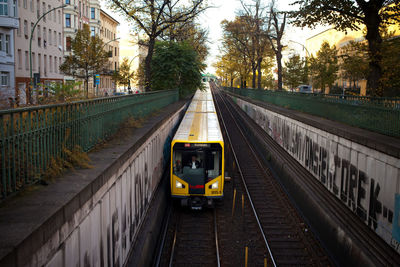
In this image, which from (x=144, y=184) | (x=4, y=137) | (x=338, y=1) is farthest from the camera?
(x=338, y=1)

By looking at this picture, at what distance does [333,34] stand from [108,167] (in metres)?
68.5

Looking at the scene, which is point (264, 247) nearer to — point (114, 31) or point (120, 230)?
point (120, 230)

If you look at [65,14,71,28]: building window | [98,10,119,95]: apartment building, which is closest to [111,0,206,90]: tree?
[65,14,71,28]: building window

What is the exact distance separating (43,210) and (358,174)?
958cm

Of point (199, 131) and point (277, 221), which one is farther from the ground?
point (199, 131)

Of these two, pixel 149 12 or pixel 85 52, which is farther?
pixel 85 52

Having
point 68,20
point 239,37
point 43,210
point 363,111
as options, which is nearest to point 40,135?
point 43,210

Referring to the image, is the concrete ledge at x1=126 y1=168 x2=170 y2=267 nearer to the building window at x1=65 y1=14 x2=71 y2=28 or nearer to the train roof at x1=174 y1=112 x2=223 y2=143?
the train roof at x1=174 y1=112 x2=223 y2=143

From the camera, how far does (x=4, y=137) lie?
16.9ft

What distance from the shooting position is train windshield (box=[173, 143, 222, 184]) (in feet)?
45.7

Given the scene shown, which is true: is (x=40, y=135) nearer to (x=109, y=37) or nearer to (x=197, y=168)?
(x=197, y=168)

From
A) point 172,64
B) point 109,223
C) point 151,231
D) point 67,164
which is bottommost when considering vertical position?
point 151,231

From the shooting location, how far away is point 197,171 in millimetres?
14102

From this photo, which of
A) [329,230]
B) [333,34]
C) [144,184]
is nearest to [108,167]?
[144,184]
